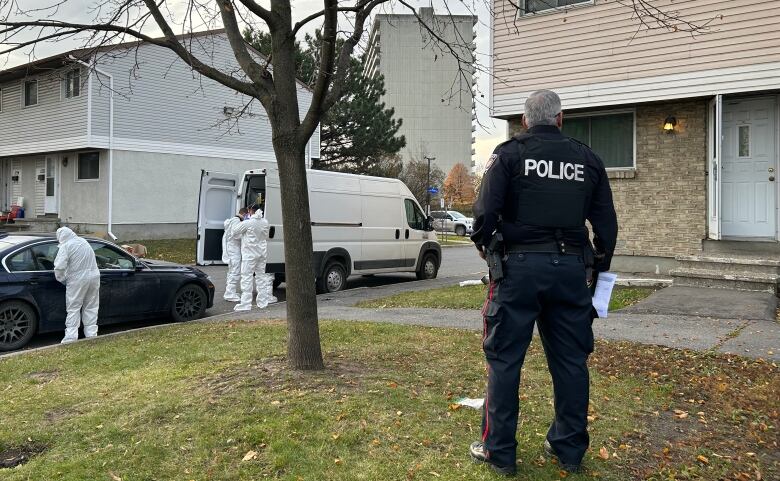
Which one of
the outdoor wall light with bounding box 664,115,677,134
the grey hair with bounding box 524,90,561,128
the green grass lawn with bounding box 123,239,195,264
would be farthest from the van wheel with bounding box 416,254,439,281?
the grey hair with bounding box 524,90,561,128

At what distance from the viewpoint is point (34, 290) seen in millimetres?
8516

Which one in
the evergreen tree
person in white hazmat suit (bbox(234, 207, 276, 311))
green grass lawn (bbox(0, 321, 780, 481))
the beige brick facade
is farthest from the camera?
the evergreen tree

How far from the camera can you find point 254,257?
1176 centimetres

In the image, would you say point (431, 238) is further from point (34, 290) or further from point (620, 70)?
point (34, 290)

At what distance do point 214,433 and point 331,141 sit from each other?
34.4m

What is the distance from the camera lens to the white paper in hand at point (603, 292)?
3.67 meters

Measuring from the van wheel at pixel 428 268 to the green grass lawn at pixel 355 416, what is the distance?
9.23 metres

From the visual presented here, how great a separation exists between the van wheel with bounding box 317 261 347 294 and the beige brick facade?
5671 millimetres

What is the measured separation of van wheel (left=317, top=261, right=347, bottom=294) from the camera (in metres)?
13.2

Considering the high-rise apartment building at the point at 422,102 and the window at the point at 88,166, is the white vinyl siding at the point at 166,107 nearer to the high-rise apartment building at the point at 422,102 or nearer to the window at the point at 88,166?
the window at the point at 88,166

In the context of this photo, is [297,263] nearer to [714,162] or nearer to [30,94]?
[714,162]

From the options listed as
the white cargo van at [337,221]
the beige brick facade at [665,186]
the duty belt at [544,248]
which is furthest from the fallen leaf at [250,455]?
the beige brick facade at [665,186]

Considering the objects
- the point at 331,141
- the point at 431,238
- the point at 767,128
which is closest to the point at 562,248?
the point at 767,128

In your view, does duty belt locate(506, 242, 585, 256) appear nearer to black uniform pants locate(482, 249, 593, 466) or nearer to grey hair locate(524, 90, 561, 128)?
black uniform pants locate(482, 249, 593, 466)
